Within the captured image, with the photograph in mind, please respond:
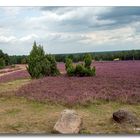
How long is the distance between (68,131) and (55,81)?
8.84ft

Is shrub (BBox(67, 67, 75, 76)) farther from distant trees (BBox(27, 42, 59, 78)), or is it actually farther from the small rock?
the small rock

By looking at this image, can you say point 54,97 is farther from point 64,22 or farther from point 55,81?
point 64,22

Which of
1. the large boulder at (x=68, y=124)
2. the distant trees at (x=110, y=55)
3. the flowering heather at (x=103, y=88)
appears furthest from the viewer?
the flowering heather at (x=103, y=88)

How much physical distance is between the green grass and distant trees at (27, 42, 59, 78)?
0.87m

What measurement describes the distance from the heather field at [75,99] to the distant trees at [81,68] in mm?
161

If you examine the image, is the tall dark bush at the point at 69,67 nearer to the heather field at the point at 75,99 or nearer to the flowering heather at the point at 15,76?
the heather field at the point at 75,99

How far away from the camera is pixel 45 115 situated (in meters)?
11.5

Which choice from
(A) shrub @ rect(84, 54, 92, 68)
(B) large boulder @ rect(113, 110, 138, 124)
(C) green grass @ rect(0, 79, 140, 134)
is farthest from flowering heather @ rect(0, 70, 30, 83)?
(B) large boulder @ rect(113, 110, 138, 124)

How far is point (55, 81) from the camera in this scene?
12.9 metres

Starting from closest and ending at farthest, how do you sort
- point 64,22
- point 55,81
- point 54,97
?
1. point 64,22
2. point 54,97
3. point 55,81

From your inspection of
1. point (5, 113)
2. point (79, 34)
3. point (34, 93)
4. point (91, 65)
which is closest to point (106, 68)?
point (91, 65)

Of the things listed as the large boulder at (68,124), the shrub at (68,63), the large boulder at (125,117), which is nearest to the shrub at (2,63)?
the shrub at (68,63)

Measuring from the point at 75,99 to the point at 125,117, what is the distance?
5.42 feet

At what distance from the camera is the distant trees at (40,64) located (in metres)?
11.7
